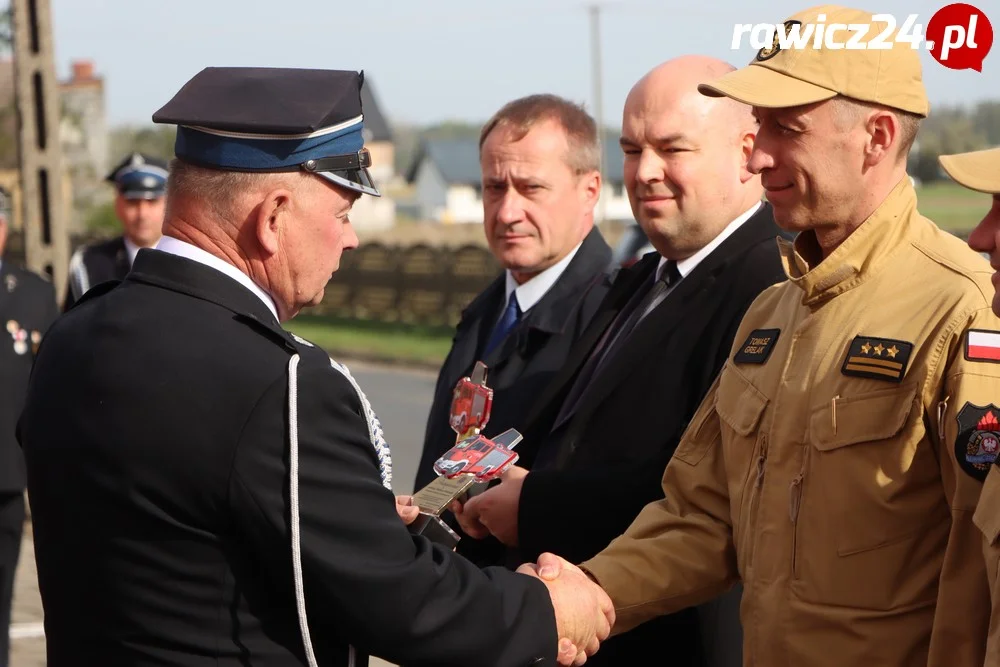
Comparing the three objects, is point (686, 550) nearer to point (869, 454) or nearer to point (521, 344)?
point (869, 454)

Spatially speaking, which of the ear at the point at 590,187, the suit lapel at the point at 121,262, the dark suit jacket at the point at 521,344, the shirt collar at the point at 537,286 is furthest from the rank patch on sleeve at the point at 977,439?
the suit lapel at the point at 121,262

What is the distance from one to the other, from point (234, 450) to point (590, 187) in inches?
107

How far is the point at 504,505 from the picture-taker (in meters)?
3.66

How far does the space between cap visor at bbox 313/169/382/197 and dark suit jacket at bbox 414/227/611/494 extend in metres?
1.54

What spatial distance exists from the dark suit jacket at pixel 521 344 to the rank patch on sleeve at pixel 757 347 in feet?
3.72

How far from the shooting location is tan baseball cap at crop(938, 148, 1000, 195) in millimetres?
2494

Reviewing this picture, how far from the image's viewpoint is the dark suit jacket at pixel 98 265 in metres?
6.77

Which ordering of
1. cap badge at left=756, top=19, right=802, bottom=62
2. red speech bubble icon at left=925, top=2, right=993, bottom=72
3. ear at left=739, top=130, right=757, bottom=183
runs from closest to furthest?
cap badge at left=756, top=19, right=802, bottom=62
ear at left=739, top=130, right=757, bottom=183
red speech bubble icon at left=925, top=2, right=993, bottom=72

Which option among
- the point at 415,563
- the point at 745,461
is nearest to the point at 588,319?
the point at 745,461

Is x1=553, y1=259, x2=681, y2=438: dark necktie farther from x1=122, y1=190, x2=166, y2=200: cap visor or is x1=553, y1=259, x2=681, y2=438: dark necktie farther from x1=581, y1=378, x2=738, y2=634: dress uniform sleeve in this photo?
x1=122, y1=190, x2=166, y2=200: cap visor

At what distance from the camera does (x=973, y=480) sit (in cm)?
254

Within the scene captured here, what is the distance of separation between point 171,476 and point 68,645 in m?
0.44

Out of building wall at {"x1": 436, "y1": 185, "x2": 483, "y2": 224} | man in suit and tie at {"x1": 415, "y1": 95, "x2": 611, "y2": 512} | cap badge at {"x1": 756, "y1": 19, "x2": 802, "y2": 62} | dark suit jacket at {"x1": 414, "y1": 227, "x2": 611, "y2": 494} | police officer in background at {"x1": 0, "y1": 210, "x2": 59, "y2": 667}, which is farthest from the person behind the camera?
building wall at {"x1": 436, "y1": 185, "x2": 483, "y2": 224}

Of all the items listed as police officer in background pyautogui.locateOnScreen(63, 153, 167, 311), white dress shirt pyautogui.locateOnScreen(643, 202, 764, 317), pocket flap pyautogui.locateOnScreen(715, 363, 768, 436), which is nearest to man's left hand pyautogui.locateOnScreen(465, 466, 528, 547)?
white dress shirt pyautogui.locateOnScreen(643, 202, 764, 317)
